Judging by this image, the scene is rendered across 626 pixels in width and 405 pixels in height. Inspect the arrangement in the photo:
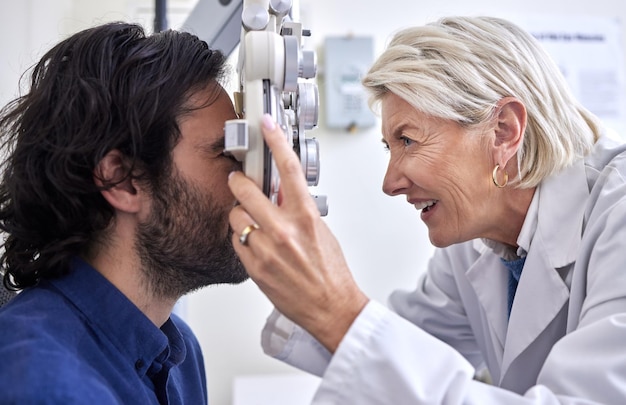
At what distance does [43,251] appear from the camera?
0.84 m

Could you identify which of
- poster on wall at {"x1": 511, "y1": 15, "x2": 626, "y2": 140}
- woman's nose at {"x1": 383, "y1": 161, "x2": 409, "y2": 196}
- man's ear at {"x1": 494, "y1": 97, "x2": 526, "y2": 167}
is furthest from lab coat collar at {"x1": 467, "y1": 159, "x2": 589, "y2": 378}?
poster on wall at {"x1": 511, "y1": 15, "x2": 626, "y2": 140}

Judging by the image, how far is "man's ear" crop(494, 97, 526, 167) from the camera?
1085mm

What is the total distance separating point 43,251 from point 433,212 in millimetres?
699

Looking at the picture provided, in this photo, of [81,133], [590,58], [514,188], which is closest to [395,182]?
[514,188]

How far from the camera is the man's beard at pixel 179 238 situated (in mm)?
879

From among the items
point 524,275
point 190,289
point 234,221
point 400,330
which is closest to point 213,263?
point 190,289

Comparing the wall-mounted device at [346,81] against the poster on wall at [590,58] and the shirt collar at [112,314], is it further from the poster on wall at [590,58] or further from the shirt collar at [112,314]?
the shirt collar at [112,314]

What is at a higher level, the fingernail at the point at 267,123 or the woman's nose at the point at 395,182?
the fingernail at the point at 267,123

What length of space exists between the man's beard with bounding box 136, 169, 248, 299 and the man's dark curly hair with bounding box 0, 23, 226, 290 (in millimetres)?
45

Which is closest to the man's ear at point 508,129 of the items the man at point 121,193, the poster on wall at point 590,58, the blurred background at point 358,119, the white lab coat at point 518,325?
the white lab coat at point 518,325

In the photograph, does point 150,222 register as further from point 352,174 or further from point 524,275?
point 352,174

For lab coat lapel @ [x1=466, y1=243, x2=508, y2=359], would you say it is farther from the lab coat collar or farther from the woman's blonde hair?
the woman's blonde hair

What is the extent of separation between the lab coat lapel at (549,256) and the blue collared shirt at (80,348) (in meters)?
0.65

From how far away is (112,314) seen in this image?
2.64 ft
